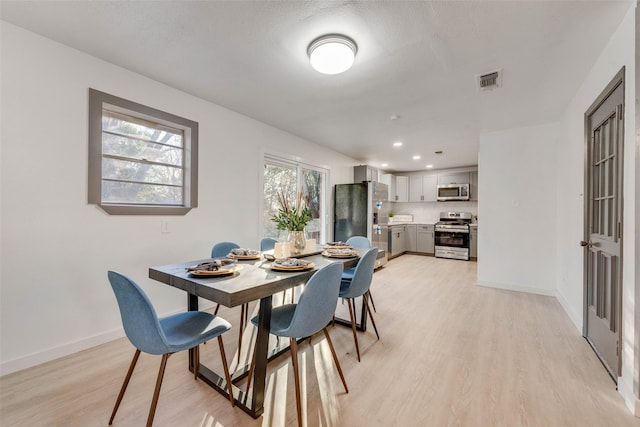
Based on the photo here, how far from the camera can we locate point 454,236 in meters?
6.43

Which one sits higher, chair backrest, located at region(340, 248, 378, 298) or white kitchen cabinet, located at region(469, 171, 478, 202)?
white kitchen cabinet, located at region(469, 171, 478, 202)

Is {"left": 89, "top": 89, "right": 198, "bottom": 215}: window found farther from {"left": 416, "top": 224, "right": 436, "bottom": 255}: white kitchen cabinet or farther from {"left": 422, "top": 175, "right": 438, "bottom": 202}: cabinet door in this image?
{"left": 422, "top": 175, "right": 438, "bottom": 202}: cabinet door

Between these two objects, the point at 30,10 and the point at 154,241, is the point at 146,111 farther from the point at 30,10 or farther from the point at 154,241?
the point at 154,241

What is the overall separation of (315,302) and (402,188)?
6571 mm

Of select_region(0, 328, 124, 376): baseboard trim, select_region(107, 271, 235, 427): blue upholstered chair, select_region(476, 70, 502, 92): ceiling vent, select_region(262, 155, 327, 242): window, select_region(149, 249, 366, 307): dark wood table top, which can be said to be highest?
select_region(476, 70, 502, 92): ceiling vent

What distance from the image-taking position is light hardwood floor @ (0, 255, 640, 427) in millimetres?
1480

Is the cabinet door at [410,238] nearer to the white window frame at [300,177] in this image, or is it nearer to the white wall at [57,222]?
the white window frame at [300,177]

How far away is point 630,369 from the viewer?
1.59 m

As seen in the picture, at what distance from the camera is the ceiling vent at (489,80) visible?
2322 mm

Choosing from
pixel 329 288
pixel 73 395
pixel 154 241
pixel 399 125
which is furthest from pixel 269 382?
pixel 399 125

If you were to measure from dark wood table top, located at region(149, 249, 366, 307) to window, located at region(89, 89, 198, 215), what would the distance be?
1.11m

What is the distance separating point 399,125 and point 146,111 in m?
2.98

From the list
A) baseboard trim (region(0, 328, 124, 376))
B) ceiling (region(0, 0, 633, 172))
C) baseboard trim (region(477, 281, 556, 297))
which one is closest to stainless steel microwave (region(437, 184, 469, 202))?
baseboard trim (region(477, 281, 556, 297))

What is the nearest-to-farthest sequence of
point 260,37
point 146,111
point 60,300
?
point 260,37 → point 60,300 → point 146,111
